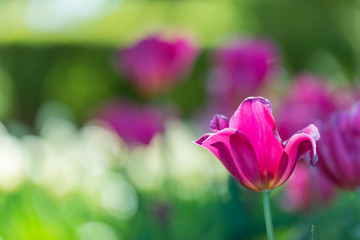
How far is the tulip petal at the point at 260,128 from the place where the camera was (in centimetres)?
61

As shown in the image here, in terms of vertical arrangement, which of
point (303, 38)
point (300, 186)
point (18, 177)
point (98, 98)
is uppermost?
point (303, 38)

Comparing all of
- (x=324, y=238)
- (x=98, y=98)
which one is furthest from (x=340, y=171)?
(x=98, y=98)

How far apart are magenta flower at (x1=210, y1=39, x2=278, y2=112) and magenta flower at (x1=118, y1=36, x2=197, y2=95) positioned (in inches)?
3.7

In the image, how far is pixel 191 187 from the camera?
6.55 feet

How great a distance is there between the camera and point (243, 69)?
138 cm

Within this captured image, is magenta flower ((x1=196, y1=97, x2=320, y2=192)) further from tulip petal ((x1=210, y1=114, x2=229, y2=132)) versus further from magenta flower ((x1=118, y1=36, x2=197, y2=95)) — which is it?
magenta flower ((x1=118, y1=36, x2=197, y2=95))

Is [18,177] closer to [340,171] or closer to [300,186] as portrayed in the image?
[300,186]

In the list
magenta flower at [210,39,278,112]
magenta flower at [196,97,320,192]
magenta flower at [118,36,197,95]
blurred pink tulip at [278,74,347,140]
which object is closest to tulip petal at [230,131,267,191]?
magenta flower at [196,97,320,192]

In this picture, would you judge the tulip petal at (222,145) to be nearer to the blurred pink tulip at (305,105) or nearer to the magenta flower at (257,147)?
the magenta flower at (257,147)

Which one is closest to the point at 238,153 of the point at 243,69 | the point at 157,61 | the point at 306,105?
the point at 306,105

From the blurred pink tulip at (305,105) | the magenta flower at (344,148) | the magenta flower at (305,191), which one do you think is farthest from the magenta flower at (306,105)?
the magenta flower at (344,148)

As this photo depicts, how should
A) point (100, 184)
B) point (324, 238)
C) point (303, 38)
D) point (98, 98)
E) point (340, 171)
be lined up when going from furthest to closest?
point (303, 38) → point (98, 98) → point (100, 184) → point (324, 238) → point (340, 171)

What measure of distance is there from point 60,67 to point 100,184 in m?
5.76

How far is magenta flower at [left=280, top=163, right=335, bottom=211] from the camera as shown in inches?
47.3
